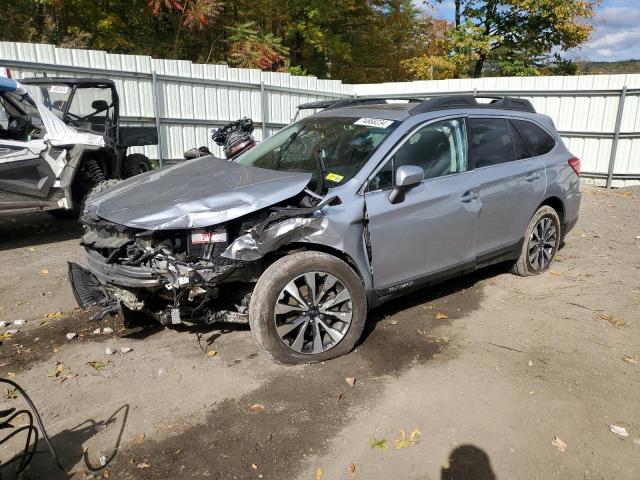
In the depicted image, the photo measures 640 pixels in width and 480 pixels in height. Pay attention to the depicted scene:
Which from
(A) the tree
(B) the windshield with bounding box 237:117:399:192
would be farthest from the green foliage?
(B) the windshield with bounding box 237:117:399:192

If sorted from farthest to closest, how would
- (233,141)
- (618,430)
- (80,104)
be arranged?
(80,104)
(233,141)
(618,430)

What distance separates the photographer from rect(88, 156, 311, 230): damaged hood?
11.2ft

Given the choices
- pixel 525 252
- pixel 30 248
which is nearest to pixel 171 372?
pixel 525 252

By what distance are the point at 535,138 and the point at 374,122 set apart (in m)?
2.09

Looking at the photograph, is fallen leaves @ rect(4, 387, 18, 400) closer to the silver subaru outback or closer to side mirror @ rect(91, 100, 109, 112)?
the silver subaru outback

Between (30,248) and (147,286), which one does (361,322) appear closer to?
(147,286)

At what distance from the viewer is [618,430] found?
118 inches

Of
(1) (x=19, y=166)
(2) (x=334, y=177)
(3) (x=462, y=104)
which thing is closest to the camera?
(2) (x=334, y=177)

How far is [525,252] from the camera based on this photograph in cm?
541

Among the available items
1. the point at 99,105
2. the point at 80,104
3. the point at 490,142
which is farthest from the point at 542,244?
the point at 80,104

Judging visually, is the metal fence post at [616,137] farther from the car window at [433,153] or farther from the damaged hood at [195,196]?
the damaged hood at [195,196]

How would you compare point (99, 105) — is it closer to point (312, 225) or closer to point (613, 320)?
point (312, 225)

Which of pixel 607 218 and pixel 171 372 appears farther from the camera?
pixel 607 218

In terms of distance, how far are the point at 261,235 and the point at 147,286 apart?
0.82 metres
